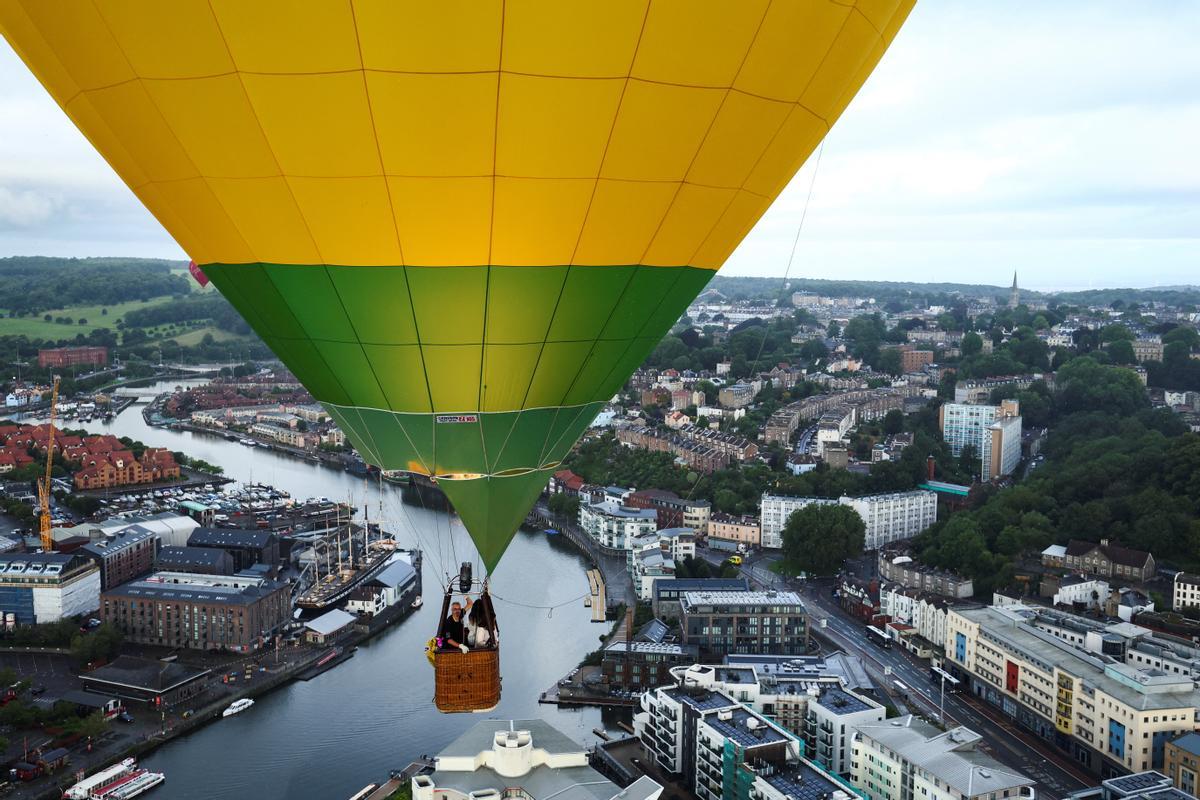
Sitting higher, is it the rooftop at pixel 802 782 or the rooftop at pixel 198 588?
the rooftop at pixel 802 782

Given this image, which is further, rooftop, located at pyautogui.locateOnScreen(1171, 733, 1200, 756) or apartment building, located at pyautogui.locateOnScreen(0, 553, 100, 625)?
apartment building, located at pyautogui.locateOnScreen(0, 553, 100, 625)

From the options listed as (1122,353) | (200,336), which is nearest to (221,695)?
(1122,353)

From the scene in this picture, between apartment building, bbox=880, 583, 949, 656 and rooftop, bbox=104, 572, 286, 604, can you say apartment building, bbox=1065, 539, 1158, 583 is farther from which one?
rooftop, bbox=104, 572, 286, 604

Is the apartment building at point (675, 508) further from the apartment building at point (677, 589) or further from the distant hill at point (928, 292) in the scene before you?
the distant hill at point (928, 292)

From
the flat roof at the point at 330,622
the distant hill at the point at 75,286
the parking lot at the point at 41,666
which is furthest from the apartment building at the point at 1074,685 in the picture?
the distant hill at the point at 75,286

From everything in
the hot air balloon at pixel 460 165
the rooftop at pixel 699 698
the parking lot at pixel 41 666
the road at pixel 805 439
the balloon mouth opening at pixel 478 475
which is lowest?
the parking lot at pixel 41 666

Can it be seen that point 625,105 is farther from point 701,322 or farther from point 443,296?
point 701,322

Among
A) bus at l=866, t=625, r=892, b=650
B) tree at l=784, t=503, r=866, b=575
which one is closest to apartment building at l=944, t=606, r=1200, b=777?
bus at l=866, t=625, r=892, b=650
